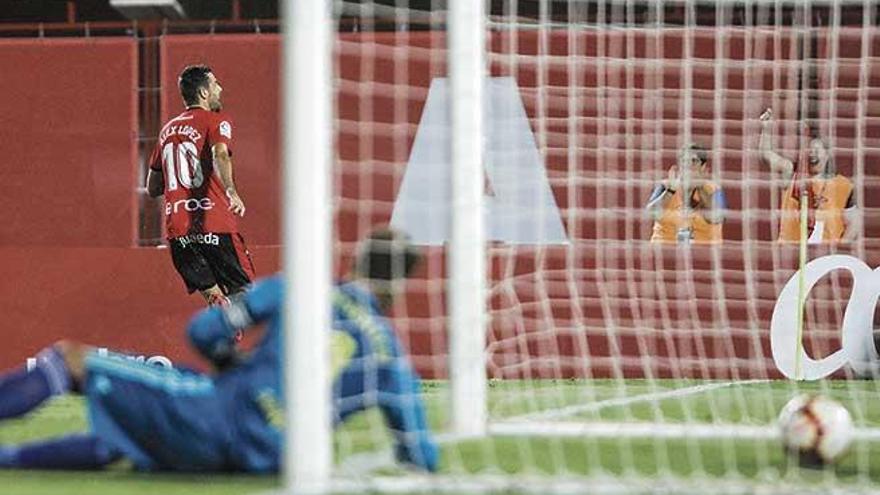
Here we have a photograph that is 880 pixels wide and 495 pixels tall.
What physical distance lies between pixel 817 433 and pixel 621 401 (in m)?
3.79

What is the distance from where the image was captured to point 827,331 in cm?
1216

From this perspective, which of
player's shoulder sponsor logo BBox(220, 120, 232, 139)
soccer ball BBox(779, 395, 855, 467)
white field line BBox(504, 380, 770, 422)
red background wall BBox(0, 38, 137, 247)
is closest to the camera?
soccer ball BBox(779, 395, 855, 467)

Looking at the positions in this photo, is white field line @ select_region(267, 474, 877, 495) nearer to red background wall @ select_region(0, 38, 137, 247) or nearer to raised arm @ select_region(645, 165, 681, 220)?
raised arm @ select_region(645, 165, 681, 220)

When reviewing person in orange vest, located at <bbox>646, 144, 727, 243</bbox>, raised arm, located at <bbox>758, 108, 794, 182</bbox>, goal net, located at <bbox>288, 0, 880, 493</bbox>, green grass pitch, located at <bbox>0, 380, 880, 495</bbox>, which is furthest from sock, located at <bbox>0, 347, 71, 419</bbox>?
raised arm, located at <bbox>758, 108, 794, 182</bbox>

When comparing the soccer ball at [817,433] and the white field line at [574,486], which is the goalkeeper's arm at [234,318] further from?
the soccer ball at [817,433]

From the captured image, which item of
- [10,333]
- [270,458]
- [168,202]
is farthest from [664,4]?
[270,458]

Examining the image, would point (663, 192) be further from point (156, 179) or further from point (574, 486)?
point (574, 486)

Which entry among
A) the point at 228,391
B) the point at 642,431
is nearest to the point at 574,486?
Answer: the point at 228,391

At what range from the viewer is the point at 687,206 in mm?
12227

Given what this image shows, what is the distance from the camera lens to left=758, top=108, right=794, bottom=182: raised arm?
12.1 meters

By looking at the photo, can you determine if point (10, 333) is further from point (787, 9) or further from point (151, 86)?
point (787, 9)

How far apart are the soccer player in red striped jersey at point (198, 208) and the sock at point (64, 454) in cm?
432

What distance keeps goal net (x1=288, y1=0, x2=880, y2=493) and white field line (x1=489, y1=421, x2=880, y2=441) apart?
129 inches

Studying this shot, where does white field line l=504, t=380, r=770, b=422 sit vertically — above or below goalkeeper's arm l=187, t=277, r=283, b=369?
below
